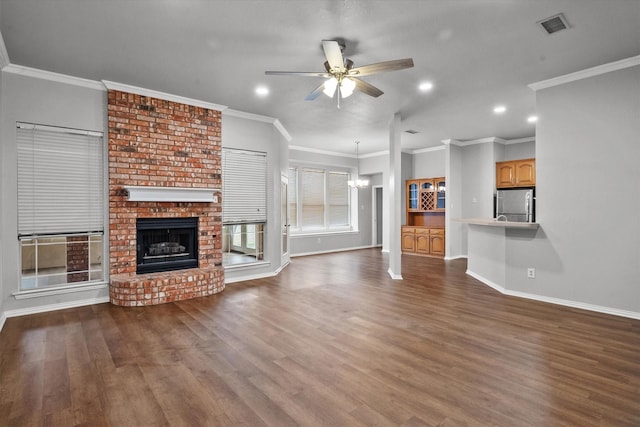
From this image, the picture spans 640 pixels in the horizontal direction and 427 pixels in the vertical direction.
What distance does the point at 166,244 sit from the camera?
5012mm

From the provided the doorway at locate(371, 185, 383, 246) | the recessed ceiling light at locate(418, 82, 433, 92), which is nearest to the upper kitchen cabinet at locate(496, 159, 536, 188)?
the doorway at locate(371, 185, 383, 246)

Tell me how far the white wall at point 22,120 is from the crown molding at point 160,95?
0.90 ft

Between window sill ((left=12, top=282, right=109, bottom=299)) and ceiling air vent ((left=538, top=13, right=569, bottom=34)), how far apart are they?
5.91 meters

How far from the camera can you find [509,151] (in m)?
8.11

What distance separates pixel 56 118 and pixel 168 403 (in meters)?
4.00

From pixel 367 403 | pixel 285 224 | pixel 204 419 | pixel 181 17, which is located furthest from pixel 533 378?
pixel 285 224

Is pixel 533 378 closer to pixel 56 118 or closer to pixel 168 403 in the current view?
pixel 168 403

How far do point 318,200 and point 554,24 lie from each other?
6874mm

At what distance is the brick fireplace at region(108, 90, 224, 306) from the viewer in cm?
445

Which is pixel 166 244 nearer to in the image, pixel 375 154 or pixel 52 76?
pixel 52 76

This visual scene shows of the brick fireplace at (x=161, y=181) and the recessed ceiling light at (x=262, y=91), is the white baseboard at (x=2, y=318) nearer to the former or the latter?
the brick fireplace at (x=161, y=181)

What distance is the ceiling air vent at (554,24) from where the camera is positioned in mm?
2906

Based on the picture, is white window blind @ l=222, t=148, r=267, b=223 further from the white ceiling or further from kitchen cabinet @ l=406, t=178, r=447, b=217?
kitchen cabinet @ l=406, t=178, r=447, b=217

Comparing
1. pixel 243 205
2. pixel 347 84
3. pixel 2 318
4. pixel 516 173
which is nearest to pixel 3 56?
pixel 2 318
